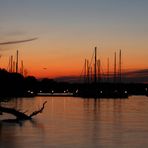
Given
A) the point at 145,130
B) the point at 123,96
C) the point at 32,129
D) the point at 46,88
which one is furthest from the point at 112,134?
the point at 46,88

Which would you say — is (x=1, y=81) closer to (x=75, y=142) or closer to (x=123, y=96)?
(x=75, y=142)

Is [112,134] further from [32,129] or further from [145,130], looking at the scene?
[32,129]

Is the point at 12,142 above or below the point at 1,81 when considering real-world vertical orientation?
below

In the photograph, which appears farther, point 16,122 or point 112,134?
point 16,122

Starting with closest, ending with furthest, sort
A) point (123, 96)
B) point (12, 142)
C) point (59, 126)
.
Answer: point (12, 142) → point (59, 126) → point (123, 96)

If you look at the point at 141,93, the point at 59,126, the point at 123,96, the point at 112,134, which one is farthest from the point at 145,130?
the point at 141,93

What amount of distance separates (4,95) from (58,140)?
12615mm

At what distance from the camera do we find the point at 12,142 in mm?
21625

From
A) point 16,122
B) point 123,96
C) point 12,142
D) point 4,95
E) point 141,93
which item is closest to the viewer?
point 12,142

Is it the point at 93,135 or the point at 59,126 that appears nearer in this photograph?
the point at 93,135

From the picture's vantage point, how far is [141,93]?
184m

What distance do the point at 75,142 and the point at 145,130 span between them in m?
7.04

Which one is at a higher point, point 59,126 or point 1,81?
point 1,81

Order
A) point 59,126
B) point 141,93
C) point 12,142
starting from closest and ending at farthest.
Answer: point 12,142, point 59,126, point 141,93
